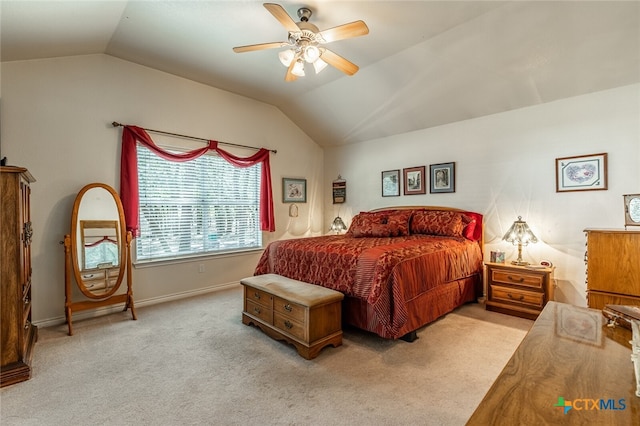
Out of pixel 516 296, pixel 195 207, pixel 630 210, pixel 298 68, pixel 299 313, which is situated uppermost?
pixel 298 68

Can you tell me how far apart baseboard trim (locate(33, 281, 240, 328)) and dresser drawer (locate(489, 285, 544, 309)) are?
11.5ft

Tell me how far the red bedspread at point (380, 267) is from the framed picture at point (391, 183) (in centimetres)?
148

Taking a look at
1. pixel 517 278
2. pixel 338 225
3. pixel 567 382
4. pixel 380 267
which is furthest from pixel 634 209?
pixel 338 225

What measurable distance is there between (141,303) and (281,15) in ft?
11.6

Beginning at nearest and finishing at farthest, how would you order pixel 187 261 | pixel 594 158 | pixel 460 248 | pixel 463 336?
1. pixel 463 336
2. pixel 594 158
3. pixel 460 248
4. pixel 187 261

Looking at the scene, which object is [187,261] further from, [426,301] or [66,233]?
[426,301]

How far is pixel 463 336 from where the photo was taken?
8.96 feet

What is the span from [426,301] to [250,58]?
329 centimetres

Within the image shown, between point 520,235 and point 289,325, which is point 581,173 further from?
point 289,325

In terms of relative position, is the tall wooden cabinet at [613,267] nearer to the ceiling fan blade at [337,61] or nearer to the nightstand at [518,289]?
the nightstand at [518,289]

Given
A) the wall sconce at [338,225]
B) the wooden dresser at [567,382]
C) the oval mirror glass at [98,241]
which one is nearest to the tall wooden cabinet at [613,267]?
the wooden dresser at [567,382]

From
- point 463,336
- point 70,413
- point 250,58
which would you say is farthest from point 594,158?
point 70,413

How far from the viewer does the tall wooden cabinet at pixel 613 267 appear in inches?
97.7

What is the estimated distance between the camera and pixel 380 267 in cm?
249
